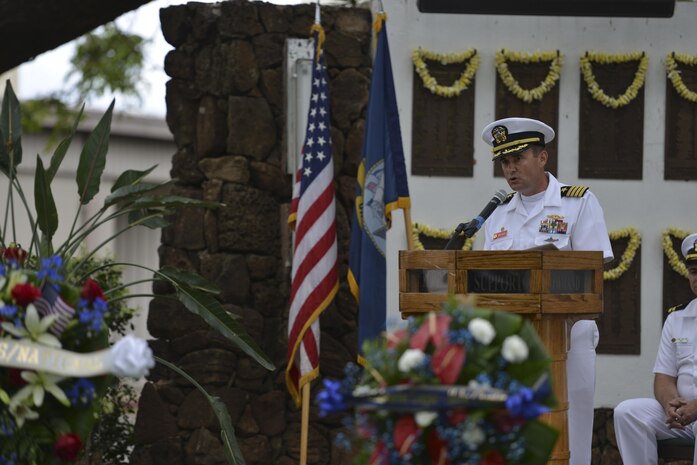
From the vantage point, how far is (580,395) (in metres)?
6.35

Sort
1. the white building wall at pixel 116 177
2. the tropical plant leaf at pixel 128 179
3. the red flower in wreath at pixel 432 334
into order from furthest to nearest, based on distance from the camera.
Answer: the white building wall at pixel 116 177
the tropical plant leaf at pixel 128 179
the red flower in wreath at pixel 432 334

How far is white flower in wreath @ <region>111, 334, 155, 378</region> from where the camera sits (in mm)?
4117

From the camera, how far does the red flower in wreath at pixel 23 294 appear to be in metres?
4.57

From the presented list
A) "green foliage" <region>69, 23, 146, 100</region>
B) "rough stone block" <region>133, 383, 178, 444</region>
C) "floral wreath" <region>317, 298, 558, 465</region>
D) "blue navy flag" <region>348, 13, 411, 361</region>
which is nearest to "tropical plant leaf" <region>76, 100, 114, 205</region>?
"blue navy flag" <region>348, 13, 411, 361</region>

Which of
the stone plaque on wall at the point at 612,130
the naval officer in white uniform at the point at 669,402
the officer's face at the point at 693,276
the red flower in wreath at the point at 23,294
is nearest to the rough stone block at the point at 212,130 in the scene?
the stone plaque on wall at the point at 612,130

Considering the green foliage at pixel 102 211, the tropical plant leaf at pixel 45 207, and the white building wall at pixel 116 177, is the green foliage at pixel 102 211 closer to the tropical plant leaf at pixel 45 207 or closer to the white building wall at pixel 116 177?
the tropical plant leaf at pixel 45 207

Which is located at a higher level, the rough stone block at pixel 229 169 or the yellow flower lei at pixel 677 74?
the yellow flower lei at pixel 677 74

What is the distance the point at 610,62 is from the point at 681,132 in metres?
0.67

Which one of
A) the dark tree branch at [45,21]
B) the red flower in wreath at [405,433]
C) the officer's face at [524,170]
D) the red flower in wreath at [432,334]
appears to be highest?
the dark tree branch at [45,21]

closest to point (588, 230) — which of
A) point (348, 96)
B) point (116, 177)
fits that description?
point (348, 96)

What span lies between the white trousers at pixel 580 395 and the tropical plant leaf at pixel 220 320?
1.89 m

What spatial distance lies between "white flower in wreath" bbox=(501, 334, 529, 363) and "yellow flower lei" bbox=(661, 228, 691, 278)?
5144 millimetres

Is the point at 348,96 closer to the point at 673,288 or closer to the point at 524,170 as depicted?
the point at 673,288

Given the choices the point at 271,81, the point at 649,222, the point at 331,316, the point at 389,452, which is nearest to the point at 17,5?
the point at 271,81
